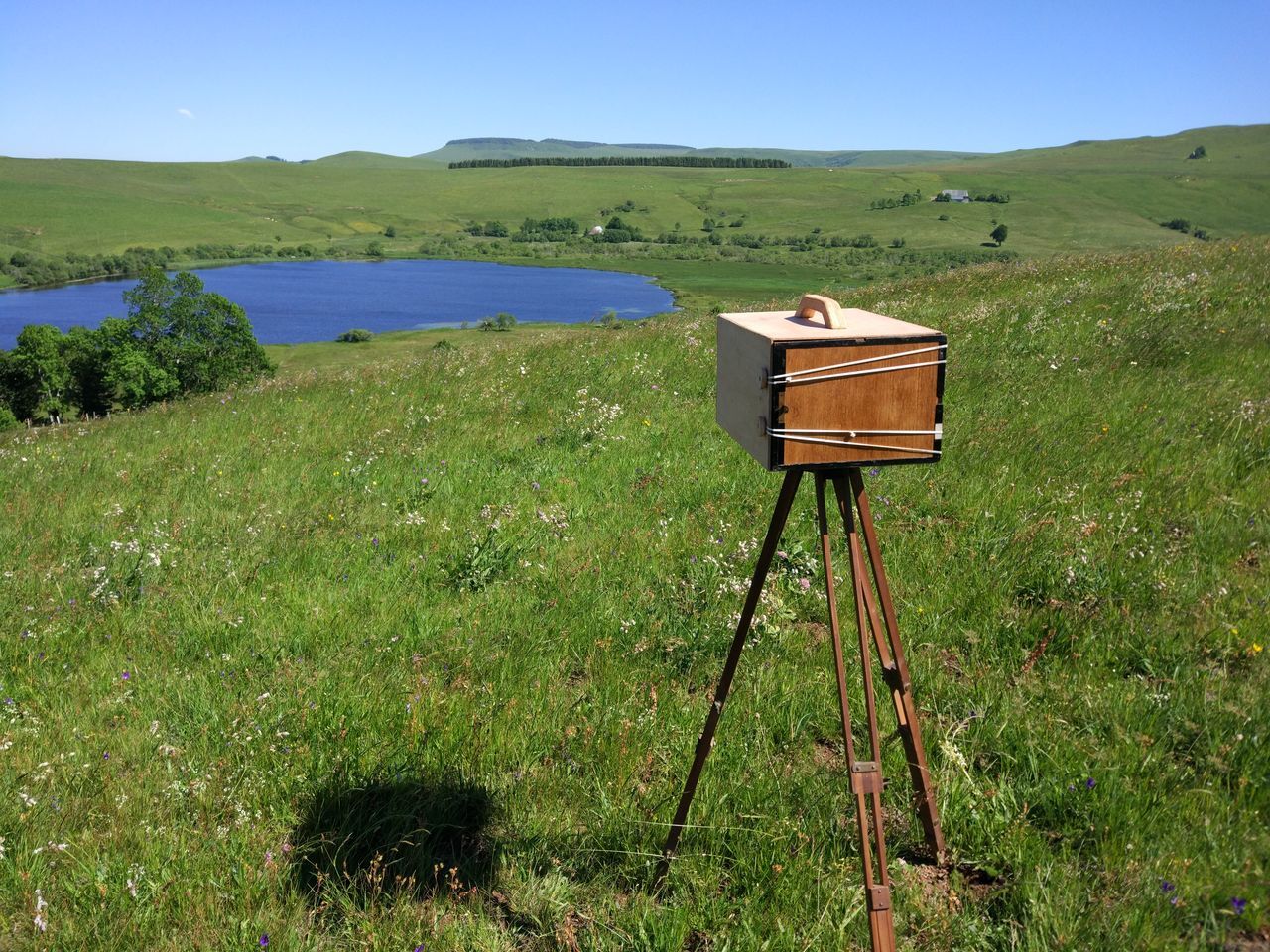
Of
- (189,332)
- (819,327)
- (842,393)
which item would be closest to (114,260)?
(189,332)

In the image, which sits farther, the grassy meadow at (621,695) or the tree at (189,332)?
the tree at (189,332)

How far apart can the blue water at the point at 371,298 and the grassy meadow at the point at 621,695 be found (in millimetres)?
80648

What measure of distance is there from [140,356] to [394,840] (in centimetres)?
5734

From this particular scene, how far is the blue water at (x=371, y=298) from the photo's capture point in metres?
105

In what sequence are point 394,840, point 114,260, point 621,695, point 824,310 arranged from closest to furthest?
1. point 824,310
2. point 394,840
3. point 621,695
4. point 114,260

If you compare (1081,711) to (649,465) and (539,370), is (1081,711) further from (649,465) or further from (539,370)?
(539,370)

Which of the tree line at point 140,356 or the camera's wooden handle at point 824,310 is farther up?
the camera's wooden handle at point 824,310

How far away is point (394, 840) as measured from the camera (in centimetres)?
374

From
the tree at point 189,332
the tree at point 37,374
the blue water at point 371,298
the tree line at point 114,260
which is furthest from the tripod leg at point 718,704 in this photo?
the tree line at point 114,260

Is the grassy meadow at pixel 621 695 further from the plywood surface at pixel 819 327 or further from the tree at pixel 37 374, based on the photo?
the tree at pixel 37 374

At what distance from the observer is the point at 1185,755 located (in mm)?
3756

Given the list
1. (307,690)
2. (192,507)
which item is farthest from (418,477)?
(307,690)

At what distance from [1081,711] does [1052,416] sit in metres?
5.25

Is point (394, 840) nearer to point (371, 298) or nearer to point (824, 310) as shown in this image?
point (824, 310)
